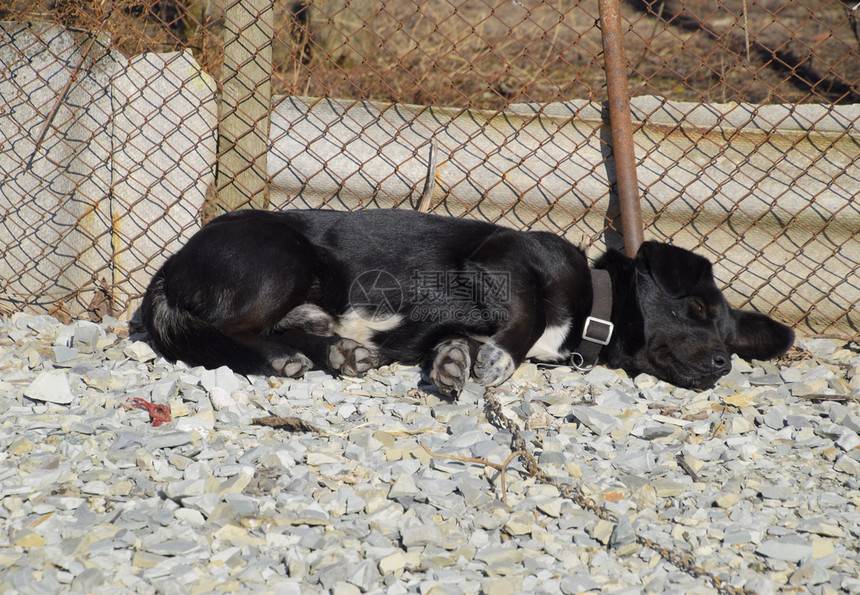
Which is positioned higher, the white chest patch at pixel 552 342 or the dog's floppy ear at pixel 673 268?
the dog's floppy ear at pixel 673 268

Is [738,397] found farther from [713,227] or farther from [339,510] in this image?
[339,510]

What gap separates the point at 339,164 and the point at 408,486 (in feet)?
7.97

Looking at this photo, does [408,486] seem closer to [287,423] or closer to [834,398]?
[287,423]

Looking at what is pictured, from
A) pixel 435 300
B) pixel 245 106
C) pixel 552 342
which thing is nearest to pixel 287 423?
pixel 435 300

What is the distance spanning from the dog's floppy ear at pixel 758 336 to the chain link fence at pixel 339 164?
48 cm

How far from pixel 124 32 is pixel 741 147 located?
374 cm

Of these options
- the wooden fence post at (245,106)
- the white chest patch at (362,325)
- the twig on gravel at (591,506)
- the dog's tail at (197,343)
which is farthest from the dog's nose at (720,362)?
the wooden fence post at (245,106)

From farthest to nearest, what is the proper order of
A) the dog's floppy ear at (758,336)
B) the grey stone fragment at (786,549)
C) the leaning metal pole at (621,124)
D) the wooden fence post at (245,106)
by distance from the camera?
the wooden fence post at (245,106), the leaning metal pole at (621,124), the dog's floppy ear at (758,336), the grey stone fragment at (786,549)

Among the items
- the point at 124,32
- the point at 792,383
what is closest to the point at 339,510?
the point at 792,383

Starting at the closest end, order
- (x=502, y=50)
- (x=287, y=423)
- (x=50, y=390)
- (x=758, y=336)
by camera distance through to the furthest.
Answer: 1. (x=287, y=423)
2. (x=50, y=390)
3. (x=758, y=336)
4. (x=502, y=50)

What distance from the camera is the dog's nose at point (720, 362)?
11.6ft

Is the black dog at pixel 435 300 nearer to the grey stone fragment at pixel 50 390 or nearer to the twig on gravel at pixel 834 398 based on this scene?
the twig on gravel at pixel 834 398

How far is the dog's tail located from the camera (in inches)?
130

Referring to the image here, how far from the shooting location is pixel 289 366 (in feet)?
10.9
